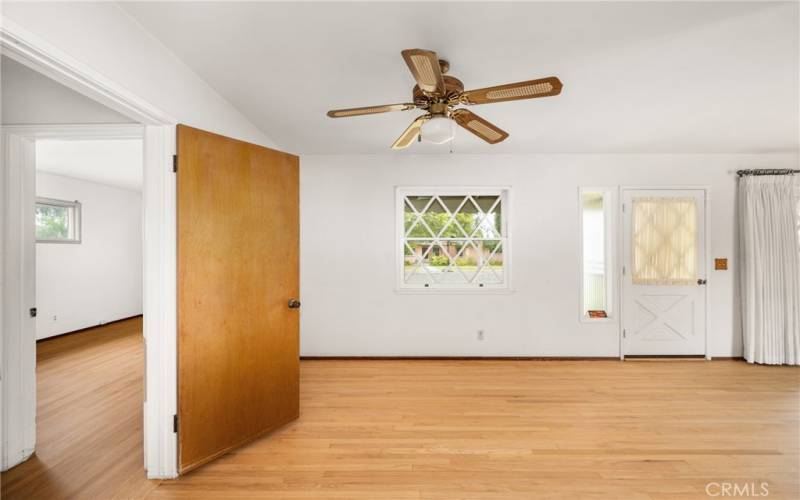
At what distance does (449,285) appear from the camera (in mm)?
4047

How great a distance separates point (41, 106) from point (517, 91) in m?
2.67

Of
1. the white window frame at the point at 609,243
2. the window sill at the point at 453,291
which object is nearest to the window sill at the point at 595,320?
the white window frame at the point at 609,243

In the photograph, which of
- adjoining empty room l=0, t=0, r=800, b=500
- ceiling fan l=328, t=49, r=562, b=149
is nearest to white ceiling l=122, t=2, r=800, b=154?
adjoining empty room l=0, t=0, r=800, b=500

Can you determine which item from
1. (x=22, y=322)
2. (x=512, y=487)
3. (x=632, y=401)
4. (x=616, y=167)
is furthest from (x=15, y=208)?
(x=616, y=167)

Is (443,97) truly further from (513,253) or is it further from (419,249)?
(513,253)

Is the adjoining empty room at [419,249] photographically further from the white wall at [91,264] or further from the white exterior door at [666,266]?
the white wall at [91,264]

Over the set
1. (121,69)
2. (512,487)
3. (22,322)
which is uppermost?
(121,69)

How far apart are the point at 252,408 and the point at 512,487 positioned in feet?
5.55

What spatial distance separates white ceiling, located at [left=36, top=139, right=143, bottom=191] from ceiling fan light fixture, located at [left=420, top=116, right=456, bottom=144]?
3114 millimetres

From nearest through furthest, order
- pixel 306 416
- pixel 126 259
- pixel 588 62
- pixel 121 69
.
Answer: pixel 121 69
pixel 588 62
pixel 306 416
pixel 126 259

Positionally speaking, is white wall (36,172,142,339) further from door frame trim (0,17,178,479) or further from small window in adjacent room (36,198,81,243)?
door frame trim (0,17,178,479)

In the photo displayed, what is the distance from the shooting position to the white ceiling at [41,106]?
6.56ft

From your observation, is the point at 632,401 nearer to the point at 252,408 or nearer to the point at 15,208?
the point at 252,408

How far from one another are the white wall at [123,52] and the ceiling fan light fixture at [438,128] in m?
1.44
